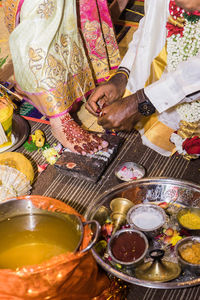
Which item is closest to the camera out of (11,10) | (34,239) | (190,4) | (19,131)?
(34,239)

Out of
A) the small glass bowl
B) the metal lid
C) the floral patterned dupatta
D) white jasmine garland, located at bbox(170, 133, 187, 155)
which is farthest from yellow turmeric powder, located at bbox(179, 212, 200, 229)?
the floral patterned dupatta

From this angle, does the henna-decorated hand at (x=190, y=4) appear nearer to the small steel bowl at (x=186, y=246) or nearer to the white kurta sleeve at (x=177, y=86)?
the white kurta sleeve at (x=177, y=86)

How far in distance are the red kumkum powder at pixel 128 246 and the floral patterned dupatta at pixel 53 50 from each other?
1.00m

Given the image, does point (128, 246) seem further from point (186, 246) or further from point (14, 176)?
point (14, 176)

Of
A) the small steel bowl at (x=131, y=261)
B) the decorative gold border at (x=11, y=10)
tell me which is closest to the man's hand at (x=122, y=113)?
the small steel bowl at (x=131, y=261)

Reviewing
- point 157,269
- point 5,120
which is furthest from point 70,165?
point 157,269

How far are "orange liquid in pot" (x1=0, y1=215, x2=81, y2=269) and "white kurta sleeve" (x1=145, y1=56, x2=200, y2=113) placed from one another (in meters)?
0.87

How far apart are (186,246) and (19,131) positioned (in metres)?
1.32

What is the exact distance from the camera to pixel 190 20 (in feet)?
6.22

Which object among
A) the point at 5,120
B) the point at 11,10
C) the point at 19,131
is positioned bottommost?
the point at 19,131

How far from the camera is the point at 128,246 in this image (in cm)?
135

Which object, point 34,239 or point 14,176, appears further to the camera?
point 14,176

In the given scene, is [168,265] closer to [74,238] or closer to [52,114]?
[74,238]

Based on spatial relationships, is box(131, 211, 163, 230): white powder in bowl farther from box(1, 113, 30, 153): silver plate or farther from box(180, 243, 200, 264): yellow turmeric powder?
box(1, 113, 30, 153): silver plate
